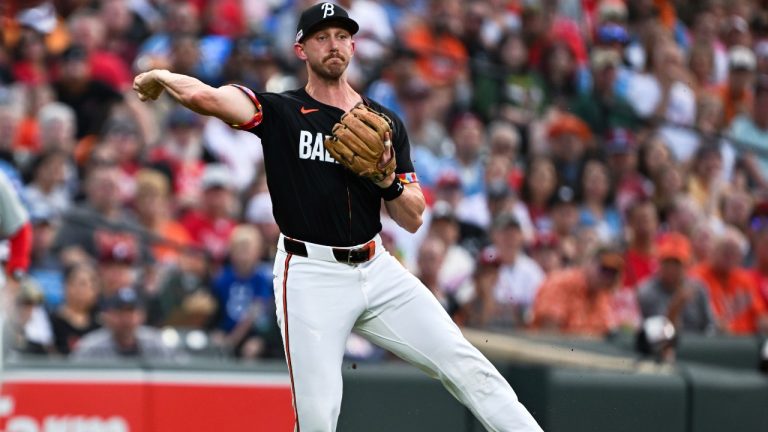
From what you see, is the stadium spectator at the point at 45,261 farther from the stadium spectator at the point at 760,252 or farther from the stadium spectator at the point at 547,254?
the stadium spectator at the point at 760,252

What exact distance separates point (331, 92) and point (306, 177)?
400mm

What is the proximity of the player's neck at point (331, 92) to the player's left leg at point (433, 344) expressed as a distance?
666 mm

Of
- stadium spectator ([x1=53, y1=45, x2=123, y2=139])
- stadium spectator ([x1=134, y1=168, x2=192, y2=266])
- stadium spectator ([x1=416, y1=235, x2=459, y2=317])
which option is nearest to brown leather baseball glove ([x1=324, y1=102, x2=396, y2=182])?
stadium spectator ([x1=416, y1=235, x2=459, y2=317])

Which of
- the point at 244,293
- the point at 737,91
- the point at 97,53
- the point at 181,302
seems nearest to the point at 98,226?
the point at 181,302

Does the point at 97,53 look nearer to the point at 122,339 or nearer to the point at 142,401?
the point at 122,339

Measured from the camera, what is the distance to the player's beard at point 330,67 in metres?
5.43

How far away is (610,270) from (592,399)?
108 inches

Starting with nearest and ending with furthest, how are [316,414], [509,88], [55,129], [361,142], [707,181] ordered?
[361,142] < [316,414] < [55,129] < [707,181] < [509,88]

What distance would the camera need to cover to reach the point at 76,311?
28.0 feet

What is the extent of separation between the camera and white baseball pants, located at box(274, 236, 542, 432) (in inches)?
210

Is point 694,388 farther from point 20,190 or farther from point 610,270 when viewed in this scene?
point 20,190

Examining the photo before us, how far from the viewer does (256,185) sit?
10.4 m

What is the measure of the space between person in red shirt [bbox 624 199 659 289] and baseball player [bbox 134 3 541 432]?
5.47 metres

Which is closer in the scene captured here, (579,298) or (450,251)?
(579,298)
